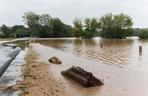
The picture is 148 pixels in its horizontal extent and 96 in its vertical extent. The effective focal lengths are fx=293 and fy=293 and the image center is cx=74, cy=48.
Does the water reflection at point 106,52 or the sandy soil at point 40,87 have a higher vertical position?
the sandy soil at point 40,87

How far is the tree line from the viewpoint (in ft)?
317

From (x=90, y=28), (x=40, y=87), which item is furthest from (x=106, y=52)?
(x=90, y=28)

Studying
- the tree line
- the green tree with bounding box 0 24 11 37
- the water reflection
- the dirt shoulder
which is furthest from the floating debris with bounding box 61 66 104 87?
the green tree with bounding box 0 24 11 37

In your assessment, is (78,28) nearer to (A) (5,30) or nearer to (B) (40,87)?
(A) (5,30)

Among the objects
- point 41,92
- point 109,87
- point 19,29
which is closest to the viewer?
point 41,92

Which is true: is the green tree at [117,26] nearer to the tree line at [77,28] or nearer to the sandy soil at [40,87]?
the tree line at [77,28]

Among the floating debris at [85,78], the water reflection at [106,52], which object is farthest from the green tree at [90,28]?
the floating debris at [85,78]

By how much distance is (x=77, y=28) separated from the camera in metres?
104

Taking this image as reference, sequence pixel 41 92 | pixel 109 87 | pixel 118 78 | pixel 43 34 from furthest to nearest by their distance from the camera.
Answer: pixel 43 34 → pixel 118 78 → pixel 109 87 → pixel 41 92

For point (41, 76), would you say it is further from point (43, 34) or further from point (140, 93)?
point (43, 34)

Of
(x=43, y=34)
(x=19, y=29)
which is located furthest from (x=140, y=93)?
(x=19, y=29)

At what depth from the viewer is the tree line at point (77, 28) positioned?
Result: 317 feet

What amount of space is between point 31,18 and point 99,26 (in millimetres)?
25990

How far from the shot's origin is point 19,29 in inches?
4579
